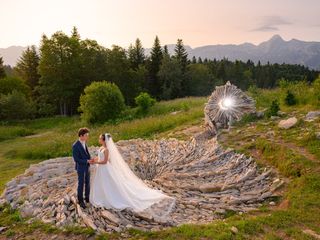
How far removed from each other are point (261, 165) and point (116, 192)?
20.0ft

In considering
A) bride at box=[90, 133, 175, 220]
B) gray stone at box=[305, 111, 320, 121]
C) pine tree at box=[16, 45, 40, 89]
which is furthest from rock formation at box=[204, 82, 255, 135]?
pine tree at box=[16, 45, 40, 89]

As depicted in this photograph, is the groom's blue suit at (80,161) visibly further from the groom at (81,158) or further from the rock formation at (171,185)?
the rock formation at (171,185)

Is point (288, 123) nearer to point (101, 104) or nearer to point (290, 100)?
point (290, 100)

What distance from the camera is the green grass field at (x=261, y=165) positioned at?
862 cm

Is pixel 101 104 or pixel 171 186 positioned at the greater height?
pixel 101 104

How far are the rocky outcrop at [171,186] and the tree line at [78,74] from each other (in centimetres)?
2269

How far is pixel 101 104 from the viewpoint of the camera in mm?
31797

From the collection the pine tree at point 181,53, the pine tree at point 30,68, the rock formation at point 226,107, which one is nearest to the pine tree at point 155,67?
the pine tree at point 181,53

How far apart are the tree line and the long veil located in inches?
1057

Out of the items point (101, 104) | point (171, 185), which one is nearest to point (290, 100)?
point (171, 185)

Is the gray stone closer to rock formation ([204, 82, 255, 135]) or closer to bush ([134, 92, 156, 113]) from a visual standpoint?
rock formation ([204, 82, 255, 135])

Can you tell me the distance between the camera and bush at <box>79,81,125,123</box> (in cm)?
3192

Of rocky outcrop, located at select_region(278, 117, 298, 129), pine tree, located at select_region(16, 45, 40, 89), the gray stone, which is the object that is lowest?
rocky outcrop, located at select_region(278, 117, 298, 129)

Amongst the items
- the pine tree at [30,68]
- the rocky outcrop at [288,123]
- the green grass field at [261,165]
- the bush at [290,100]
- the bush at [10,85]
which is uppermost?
the pine tree at [30,68]
